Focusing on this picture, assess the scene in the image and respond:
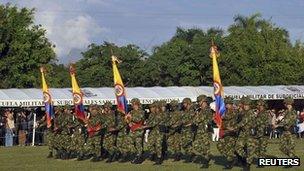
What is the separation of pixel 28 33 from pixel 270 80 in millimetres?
19098

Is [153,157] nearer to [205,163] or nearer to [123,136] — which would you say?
[123,136]

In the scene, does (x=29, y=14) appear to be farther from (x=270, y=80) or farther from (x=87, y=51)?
(x=270, y=80)

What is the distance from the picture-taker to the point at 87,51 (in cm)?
6019

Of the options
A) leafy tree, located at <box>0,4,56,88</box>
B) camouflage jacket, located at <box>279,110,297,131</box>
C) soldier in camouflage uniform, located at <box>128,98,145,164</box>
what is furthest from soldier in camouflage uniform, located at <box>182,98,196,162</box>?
leafy tree, located at <box>0,4,56,88</box>

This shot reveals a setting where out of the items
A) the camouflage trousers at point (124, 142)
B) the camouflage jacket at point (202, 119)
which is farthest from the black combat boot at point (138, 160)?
the camouflage jacket at point (202, 119)

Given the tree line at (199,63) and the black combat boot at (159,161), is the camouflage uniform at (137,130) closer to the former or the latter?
the black combat boot at (159,161)

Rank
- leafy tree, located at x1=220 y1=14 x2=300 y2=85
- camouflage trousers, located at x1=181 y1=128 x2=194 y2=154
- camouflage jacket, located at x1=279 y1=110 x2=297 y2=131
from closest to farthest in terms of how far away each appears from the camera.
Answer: camouflage jacket, located at x1=279 y1=110 x2=297 y2=131 → camouflage trousers, located at x1=181 y1=128 x2=194 y2=154 → leafy tree, located at x1=220 y1=14 x2=300 y2=85

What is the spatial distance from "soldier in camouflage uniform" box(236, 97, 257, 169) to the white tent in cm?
1649

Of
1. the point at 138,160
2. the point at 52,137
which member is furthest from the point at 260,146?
the point at 52,137

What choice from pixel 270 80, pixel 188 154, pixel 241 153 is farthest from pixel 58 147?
pixel 270 80

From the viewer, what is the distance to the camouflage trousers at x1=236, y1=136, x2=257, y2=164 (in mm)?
17906

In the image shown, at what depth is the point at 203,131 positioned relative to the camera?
766 inches

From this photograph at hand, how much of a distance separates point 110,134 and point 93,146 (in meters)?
0.96

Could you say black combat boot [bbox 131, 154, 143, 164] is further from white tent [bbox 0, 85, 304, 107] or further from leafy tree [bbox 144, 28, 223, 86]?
leafy tree [bbox 144, 28, 223, 86]
